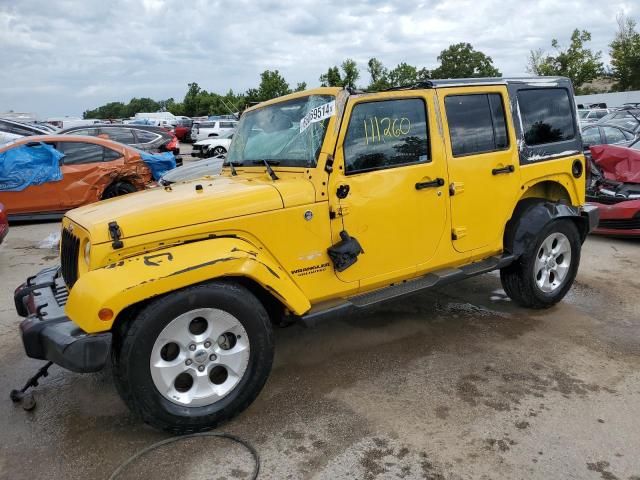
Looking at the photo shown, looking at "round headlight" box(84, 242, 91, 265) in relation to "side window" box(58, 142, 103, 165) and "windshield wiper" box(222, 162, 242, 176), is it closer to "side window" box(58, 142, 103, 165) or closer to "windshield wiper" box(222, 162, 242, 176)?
"windshield wiper" box(222, 162, 242, 176)

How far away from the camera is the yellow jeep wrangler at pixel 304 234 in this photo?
9.24 feet

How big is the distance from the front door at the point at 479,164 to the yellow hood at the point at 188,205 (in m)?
1.28

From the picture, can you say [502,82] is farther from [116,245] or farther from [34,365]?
[34,365]

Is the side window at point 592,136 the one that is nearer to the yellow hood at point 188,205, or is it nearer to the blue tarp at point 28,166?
the yellow hood at point 188,205

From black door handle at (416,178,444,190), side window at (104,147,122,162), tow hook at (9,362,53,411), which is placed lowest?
tow hook at (9,362,53,411)

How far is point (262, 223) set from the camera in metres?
3.17

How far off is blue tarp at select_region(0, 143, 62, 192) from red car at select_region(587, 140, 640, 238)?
8.40 metres

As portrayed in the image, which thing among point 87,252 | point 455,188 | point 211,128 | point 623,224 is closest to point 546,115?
point 455,188

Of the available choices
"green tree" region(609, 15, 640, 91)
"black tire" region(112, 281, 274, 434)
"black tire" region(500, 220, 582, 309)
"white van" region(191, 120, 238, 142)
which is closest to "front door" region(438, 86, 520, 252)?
"black tire" region(500, 220, 582, 309)

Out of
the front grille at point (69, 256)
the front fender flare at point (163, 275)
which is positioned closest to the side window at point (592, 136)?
the front fender flare at point (163, 275)

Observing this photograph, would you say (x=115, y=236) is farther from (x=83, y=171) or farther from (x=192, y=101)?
(x=192, y=101)

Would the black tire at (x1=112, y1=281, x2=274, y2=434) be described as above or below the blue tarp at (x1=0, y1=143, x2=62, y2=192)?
below

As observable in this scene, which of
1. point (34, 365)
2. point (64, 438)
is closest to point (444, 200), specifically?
point (64, 438)

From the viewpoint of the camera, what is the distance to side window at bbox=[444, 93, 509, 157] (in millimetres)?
3988
